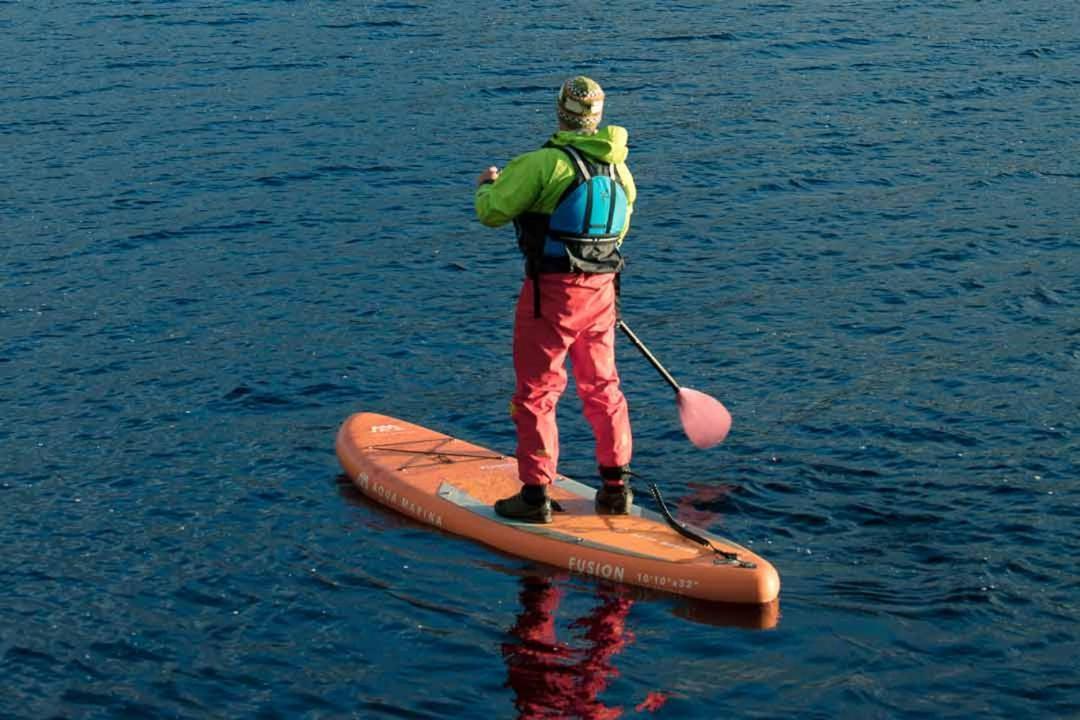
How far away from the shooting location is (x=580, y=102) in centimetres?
845

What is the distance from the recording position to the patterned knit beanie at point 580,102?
8.46m

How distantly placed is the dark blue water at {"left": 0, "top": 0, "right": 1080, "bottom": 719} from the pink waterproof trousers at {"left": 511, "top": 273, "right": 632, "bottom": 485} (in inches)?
34.2

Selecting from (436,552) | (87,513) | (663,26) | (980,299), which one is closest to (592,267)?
(436,552)

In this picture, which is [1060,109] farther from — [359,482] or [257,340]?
[359,482]

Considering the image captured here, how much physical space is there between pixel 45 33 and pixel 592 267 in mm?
18183

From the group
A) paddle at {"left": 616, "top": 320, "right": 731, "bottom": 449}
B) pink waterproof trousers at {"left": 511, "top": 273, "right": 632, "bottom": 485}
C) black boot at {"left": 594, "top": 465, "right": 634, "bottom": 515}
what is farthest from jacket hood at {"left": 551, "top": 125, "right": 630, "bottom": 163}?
black boot at {"left": 594, "top": 465, "right": 634, "bottom": 515}

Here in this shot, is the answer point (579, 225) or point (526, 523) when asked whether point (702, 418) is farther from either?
point (579, 225)

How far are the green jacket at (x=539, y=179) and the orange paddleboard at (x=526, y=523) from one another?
1.98 metres

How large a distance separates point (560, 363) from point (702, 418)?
152 centimetres

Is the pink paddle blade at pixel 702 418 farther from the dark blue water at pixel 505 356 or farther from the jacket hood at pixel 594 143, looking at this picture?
the jacket hood at pixel 594 143

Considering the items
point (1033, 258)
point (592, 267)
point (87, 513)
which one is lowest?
point (87, 513)

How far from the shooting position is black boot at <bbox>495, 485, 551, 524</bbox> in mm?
9266

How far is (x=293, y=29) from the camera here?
24328 mm

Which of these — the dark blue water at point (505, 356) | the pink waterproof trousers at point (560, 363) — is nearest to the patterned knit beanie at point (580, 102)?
the pink waterproof trousers at point (560, 363)
